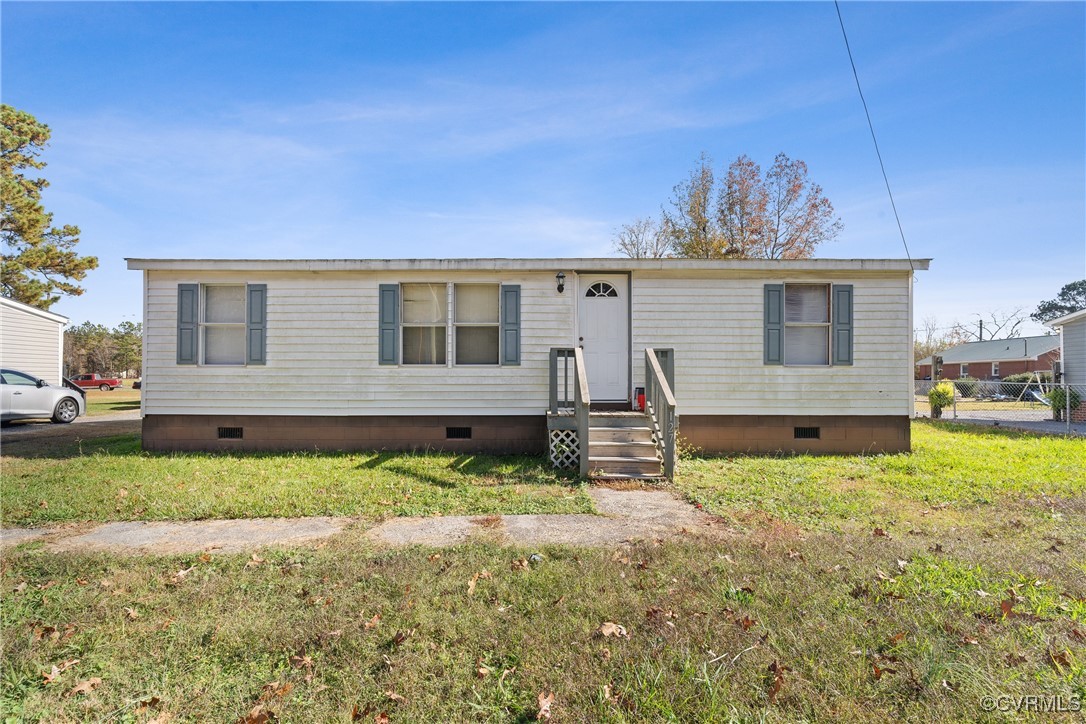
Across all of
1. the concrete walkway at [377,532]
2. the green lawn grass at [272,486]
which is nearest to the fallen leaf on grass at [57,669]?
the concrete walkway at [377,532]

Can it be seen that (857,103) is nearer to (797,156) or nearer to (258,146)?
(258,146)

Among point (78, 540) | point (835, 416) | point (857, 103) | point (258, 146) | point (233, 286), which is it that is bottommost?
point (78, 540)

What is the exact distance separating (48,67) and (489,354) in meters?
9.45

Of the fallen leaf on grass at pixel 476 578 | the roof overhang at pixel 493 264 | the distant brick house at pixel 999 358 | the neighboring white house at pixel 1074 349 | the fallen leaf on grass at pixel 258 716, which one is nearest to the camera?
the fallen leaf on grass at pixel 258 716

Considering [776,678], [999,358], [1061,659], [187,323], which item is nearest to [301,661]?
[776,678]

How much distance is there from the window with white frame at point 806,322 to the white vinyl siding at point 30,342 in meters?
20.7

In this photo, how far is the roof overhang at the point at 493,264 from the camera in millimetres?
7988

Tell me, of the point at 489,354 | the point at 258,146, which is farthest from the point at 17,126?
the point at 489,354

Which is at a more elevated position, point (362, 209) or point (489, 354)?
point (362, 209)

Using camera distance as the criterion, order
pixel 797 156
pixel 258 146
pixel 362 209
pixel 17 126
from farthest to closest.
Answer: pixel 797 156
pixel 17 126
pixel 362 209
pixel 258 146

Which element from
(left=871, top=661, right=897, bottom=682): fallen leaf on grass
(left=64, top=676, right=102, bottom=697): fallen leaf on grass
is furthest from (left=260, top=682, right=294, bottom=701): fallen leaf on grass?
(left=871, top=661, right=897, bottom=682): fallen leaf on grass

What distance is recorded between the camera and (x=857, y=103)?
7.19 meters

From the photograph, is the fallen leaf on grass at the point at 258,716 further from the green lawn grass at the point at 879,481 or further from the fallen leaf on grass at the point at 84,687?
the green lawn grass at the point at 879,481

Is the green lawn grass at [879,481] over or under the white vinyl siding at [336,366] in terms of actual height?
under
